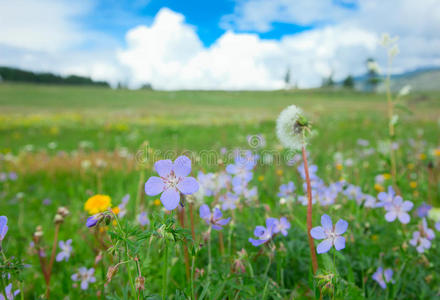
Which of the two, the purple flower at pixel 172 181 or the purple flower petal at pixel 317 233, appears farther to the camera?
the purple flower petal at pixel 317 233

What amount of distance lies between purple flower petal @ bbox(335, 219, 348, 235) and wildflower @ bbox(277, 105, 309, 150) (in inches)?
13.4

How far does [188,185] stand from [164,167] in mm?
95

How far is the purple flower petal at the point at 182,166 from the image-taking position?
2.96 feet

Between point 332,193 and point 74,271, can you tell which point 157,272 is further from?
point 332,193

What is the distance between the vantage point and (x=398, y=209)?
5.23ft

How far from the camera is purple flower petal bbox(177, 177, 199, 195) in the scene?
2.93 ft

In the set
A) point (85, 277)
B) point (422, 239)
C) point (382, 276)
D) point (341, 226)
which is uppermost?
point (341, 226)

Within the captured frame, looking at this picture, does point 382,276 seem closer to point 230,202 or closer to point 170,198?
point 230,202

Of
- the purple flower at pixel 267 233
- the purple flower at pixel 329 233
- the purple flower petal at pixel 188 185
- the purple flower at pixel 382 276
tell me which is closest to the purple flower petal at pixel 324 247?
the purple flower at pixel 329 233

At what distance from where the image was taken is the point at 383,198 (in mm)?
1585

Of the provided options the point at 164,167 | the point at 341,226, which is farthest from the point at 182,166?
the point at 341,226

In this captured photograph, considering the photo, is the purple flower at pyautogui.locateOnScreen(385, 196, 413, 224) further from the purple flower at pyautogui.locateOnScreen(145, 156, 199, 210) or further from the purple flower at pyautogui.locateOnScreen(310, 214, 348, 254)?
the purple flower at pyautogui.locateOnScreen(145, 156, 199, 210)

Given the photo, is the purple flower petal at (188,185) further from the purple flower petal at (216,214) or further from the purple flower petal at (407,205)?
the purple flower petal at (407,205)

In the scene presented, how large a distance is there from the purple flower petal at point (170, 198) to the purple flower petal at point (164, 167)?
0.19 feet
